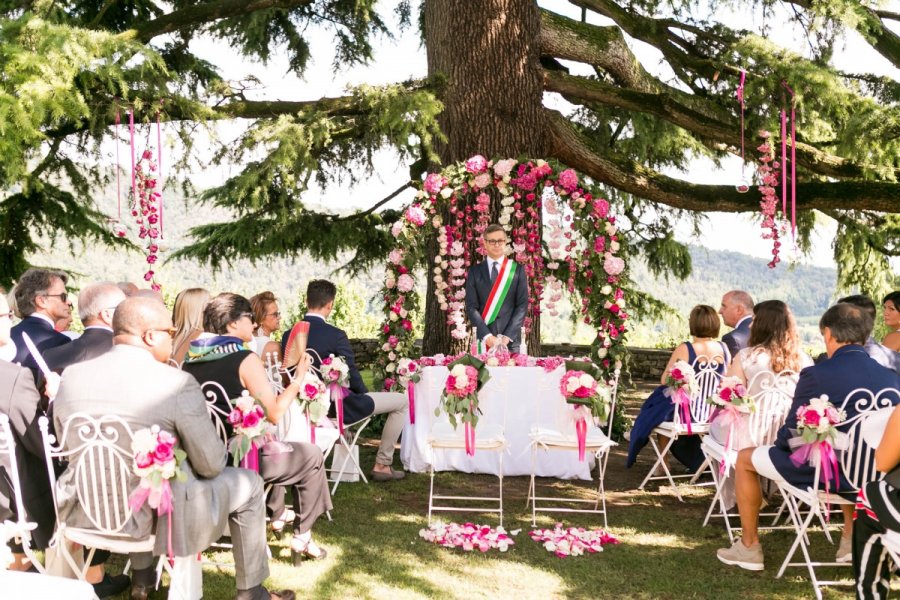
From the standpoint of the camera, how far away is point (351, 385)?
19.4ft

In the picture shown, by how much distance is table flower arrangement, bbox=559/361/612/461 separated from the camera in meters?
4.84

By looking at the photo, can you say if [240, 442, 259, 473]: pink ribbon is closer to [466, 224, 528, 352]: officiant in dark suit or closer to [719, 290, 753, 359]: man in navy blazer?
[466, 224, 528, 352]: officiant in dark suit

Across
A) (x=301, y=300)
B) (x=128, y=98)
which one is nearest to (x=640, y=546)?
(x=128, y=98)

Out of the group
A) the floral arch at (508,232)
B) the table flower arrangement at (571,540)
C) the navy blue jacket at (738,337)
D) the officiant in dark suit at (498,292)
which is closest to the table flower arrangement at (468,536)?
the table flower arrangement at (571,540)

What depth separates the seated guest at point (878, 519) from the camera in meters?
2.97

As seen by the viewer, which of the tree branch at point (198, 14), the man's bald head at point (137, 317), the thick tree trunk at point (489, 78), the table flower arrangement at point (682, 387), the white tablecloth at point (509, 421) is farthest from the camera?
the thick tree trunk at point (489, 78)

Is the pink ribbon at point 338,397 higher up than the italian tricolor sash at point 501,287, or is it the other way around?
the italian tricolor sash at point 501,287

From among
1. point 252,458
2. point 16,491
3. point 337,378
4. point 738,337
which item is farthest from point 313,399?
point 738,337

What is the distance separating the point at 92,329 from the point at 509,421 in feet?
10.2

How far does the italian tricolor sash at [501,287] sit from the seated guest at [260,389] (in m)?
2.81

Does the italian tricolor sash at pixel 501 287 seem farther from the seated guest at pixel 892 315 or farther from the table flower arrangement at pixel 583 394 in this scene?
the seated guest at pixel 892 315

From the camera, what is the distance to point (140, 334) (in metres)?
3.12

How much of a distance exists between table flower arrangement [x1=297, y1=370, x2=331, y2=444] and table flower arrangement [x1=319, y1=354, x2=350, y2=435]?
523 millimetres

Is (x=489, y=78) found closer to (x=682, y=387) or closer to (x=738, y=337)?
(x=738, y=337)
